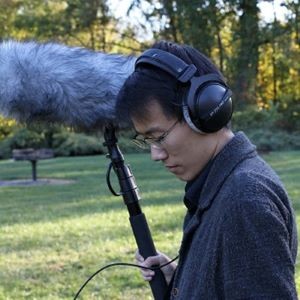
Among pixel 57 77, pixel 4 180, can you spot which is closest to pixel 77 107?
pixel 57 77

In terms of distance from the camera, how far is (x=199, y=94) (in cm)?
196

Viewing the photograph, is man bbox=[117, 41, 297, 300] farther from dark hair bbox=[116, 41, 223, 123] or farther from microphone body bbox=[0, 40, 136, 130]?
microphone body bbox=[0, 40, 136, 130]

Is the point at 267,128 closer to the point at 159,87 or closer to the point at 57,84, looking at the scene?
the point at 57,84

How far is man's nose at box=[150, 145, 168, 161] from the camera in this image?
2.07 meters

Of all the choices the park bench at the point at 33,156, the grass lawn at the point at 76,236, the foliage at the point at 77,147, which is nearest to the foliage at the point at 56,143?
the foliage at the point at 77,147

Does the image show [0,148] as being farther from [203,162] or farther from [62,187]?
[203,162]

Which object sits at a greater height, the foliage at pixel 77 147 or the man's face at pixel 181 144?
the man's face at pixel 181 144

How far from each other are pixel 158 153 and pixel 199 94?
0.81ft

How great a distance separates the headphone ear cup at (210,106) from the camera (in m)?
1.92

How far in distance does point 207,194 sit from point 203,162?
0.11m

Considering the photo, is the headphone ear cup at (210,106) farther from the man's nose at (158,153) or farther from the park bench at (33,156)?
the park bench at (33,156)

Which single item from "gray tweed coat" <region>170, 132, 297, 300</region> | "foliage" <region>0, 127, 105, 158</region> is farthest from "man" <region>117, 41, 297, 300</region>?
"foliage" <region>0, 127, 105, 158</region>

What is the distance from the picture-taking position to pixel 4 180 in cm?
1986

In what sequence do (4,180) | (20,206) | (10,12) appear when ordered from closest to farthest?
1. (20,206)
2. (4,180)
3. (10,12)
